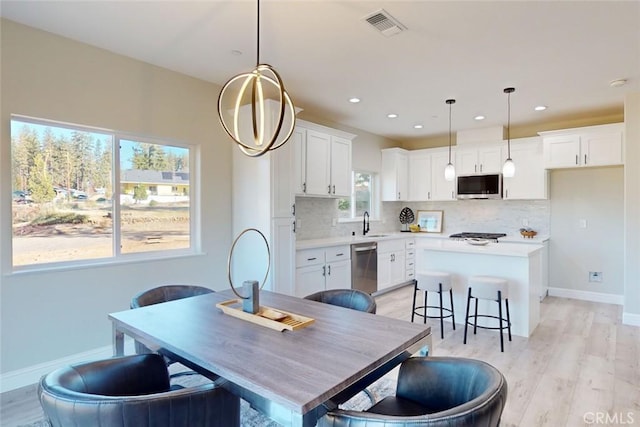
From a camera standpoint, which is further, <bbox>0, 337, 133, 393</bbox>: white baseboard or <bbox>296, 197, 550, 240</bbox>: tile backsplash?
<bbox>296, 197, 550, 240</bbox>: tile backsplash

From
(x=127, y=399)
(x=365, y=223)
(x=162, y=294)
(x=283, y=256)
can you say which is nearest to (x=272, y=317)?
(x=127, y=399)

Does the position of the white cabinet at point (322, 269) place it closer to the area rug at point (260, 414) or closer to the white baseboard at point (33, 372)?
the area rug at point (260, 414)

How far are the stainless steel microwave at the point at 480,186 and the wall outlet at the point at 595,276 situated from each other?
65.1 inches

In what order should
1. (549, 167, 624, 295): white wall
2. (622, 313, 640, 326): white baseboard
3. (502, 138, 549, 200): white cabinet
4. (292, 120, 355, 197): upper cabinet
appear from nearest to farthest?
(622, 313, 640, 326): white baseboard < (292, 120, 355, 197): upper cabinet < (549, 167, 624, 295): white wall < (502, 138, 549, 200): white cabinet

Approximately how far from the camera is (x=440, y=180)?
6.32 meters

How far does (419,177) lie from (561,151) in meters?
2.21

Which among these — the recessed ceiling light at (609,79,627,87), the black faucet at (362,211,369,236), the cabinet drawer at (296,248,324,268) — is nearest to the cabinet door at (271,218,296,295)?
the cabinet drawer at (296,248,324,268)

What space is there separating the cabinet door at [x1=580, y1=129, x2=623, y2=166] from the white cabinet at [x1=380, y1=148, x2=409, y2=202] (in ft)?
8.70

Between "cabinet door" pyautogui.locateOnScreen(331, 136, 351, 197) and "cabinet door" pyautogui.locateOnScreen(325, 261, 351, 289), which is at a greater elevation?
"cabinet door" pyautogui.locateOnScreen(331, 136, 351, 197)

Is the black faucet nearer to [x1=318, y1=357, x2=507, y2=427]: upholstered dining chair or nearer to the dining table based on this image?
the dining table

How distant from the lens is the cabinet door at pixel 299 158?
4.26 metres

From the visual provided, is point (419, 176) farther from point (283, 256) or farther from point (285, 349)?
point (285, 349)

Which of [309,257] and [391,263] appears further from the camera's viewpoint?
[391,263]

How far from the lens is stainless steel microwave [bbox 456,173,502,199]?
566 centimetres
